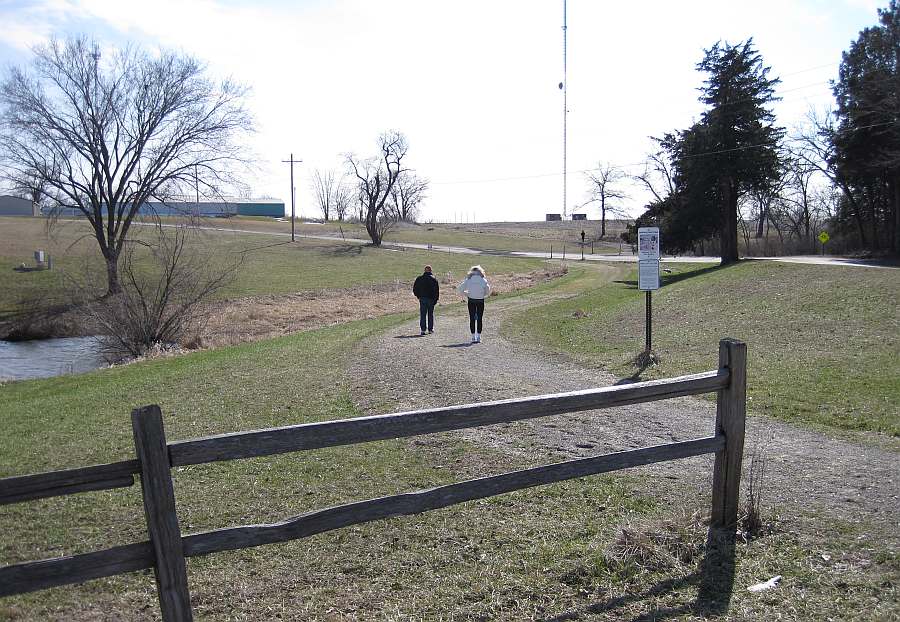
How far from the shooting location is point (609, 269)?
49.8m

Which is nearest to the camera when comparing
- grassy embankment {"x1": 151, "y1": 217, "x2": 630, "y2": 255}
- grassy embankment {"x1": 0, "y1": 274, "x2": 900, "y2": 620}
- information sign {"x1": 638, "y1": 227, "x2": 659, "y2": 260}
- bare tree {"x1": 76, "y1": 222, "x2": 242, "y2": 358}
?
grassy embankment {"x1": 0, "y1": 274, "x2": 900, "y2": 620}

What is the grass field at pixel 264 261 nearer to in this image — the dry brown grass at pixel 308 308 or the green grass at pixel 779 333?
the dry brown grass at pixel 308 308

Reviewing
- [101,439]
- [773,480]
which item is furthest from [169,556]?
[101,439]

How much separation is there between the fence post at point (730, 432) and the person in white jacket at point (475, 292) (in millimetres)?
12013

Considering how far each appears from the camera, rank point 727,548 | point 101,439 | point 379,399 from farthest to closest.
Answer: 1. point 379,399
2. point 101,439
3. point 727,548

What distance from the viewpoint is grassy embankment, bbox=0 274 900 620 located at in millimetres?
4445

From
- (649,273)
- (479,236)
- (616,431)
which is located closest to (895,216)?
(649,273)

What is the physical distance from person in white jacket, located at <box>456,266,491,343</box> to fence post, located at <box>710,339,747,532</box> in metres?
12.0

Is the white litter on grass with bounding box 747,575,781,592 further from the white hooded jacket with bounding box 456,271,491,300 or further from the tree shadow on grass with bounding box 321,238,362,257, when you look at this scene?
the tree shadow on grass with bounding box 321,238,362,257

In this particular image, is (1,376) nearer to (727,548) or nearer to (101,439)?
(101,439)

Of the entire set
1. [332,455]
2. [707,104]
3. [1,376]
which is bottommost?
[1,376]

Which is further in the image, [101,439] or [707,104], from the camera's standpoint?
[707,104]

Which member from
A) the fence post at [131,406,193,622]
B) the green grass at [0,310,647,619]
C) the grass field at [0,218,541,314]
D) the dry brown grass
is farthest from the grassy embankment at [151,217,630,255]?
the fence post at [131,406,193,622]

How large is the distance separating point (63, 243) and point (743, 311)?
48.3 meters
